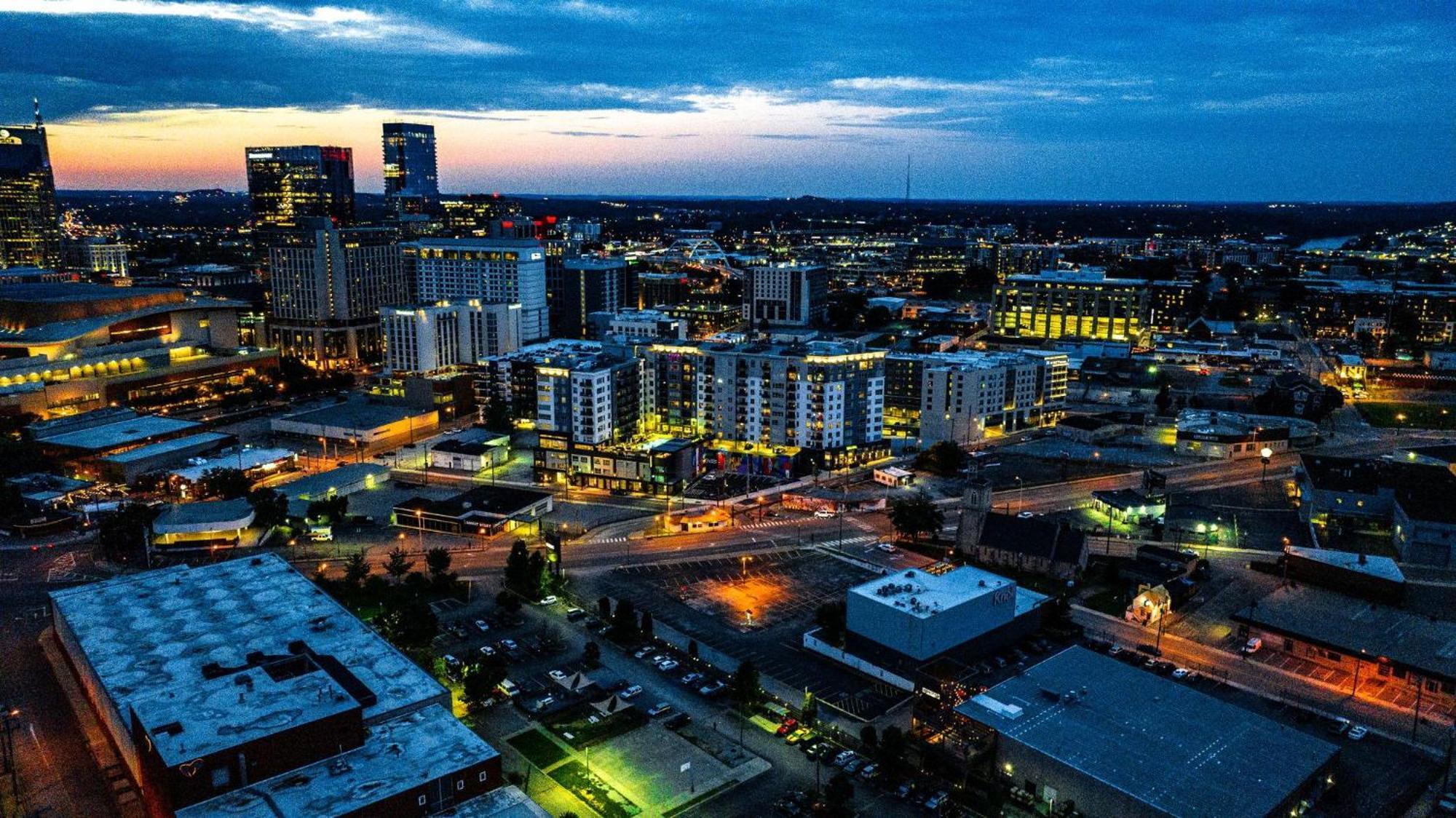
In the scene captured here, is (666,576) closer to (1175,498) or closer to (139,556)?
(139,556)

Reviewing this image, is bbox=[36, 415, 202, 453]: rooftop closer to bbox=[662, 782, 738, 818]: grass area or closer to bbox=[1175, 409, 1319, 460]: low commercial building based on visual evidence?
bbox=[662, 782, 738, 818]: grass area

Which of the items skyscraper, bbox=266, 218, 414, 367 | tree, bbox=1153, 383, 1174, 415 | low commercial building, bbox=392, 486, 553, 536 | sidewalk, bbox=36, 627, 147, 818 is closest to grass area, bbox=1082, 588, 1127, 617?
low commercial building, bbox=392, 486, 553, 536


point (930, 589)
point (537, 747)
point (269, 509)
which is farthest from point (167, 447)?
point (930, 589)

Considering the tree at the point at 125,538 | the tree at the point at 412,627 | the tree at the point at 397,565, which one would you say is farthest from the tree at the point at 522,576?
the tree at the point at 125,538

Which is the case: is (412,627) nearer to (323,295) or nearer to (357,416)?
(357,416)

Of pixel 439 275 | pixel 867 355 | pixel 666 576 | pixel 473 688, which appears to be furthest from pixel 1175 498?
pixel 439 275

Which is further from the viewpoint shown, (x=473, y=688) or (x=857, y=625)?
(x=857, y=625)

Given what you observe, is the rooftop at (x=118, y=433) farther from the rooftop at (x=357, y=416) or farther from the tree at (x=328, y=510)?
the tree at (x=328, y=510)
